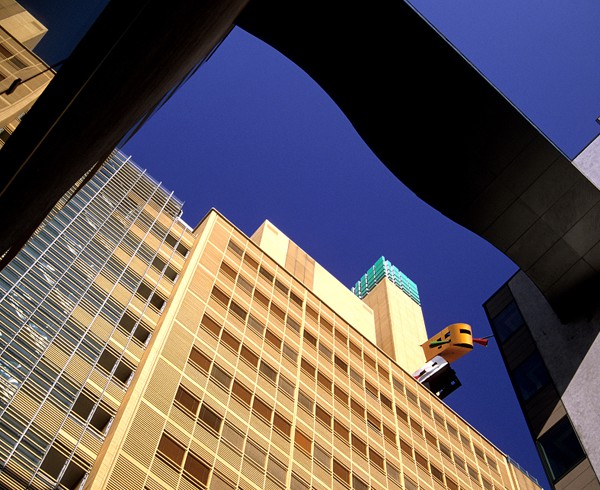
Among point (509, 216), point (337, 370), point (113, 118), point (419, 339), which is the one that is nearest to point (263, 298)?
point (337, 370)

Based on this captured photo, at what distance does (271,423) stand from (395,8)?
2310cm

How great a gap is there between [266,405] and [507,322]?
15934mm

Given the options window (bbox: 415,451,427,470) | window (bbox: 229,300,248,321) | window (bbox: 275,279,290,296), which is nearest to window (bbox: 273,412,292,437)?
window (bbox: 229,300,248,321)

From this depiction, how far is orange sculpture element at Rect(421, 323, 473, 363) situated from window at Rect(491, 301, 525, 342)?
4398 centimetres

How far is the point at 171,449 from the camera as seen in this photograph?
87.2 ft

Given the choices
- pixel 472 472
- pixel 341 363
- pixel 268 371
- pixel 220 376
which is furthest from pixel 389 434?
pixel 220 376

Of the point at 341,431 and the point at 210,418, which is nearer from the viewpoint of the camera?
the point at 210,418

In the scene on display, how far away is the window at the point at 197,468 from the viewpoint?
87.2 ft

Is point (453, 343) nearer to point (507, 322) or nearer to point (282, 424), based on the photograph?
point (282, 424)

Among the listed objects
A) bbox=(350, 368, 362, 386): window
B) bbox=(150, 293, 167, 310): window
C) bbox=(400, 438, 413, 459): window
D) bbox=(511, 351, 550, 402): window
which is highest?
bbox=(350, 368, 362, 386): window

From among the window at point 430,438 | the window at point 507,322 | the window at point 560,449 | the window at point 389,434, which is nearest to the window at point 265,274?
the window at point 389,434

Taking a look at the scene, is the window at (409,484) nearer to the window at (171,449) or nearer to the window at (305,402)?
the window at (305,402)

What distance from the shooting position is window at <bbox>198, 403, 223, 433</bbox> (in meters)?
29.5

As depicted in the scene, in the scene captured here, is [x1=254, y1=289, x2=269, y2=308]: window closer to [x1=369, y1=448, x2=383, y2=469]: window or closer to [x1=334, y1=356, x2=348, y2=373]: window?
[x1=334, y1=356, x2=348, y2=373]: window
